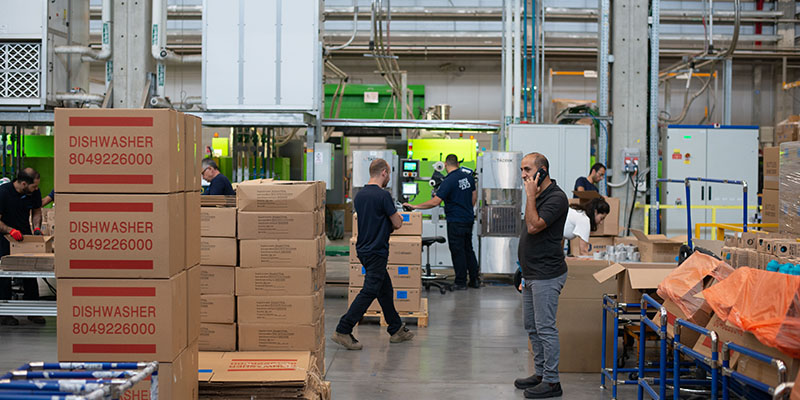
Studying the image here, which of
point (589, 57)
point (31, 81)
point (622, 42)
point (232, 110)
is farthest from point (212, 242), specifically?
point (589, 57)

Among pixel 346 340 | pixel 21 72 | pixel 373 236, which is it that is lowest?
pixel 346 340

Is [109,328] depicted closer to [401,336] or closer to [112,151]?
[112,151]

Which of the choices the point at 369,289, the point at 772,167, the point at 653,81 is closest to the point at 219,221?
the point at 369,289

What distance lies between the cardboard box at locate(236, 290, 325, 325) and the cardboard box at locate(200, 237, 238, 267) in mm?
250

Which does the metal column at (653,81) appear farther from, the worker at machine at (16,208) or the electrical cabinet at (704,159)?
the worker at machine at (16,208)

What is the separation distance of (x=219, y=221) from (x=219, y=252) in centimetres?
20

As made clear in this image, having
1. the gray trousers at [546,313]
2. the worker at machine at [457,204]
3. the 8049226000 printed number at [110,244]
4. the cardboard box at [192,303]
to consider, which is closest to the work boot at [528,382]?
the gray trousers at [546,313]

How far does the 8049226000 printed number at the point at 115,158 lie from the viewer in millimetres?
2980

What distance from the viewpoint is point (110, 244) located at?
297cm

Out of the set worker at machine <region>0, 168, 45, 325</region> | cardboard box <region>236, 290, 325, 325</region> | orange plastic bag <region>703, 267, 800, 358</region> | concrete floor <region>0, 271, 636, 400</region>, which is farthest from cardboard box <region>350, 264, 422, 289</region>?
orange plastic bag <region>703, 267, 800, 358</region>

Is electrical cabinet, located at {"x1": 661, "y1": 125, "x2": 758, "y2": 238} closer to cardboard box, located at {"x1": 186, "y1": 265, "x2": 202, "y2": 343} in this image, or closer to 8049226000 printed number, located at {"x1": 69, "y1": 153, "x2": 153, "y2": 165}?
cardboard box, located at {"x1": 186, "y1": 265, "x2": 202, "y2": 343}

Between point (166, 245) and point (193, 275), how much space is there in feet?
1.21

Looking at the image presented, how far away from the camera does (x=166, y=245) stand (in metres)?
2.96

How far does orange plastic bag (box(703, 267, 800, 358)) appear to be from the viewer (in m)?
2.77
